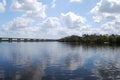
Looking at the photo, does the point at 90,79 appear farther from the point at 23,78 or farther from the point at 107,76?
the point at 23,78

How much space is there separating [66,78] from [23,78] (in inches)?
235

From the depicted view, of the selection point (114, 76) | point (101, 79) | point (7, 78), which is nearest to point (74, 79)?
point (101, 79)

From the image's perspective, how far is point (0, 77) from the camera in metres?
37.4

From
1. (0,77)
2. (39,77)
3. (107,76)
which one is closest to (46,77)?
(39,77)

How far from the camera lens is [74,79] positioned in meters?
36.9

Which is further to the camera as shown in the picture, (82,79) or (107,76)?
(107,76)

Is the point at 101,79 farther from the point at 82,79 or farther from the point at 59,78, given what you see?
the point at 59,78

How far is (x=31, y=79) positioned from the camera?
36.4 meters

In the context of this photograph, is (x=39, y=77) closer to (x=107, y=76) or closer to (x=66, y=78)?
(x=66, y=78)

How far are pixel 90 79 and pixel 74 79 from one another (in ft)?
7.37

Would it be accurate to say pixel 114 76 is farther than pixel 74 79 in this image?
Yes

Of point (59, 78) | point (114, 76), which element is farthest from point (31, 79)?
point (114, 76)

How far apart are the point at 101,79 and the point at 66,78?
4841mm

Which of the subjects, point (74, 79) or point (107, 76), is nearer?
point (74, 79)
